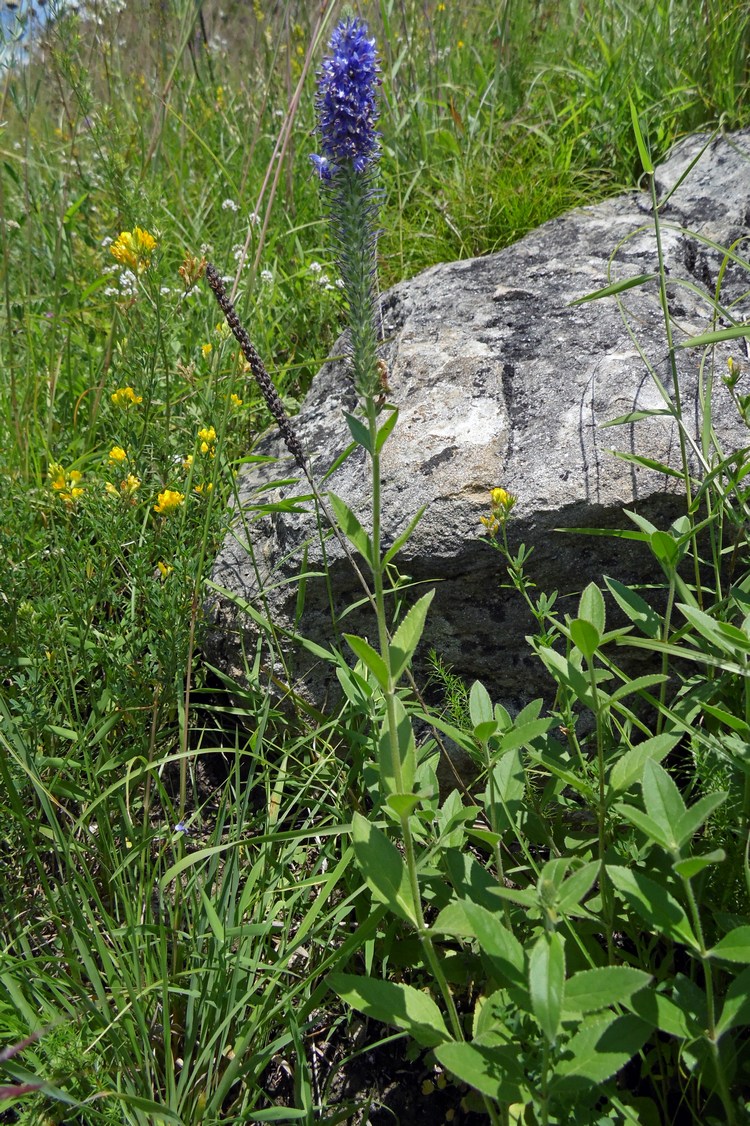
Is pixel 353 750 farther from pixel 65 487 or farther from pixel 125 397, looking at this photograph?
pixel 125 397

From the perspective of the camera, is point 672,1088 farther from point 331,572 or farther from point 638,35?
point 638,35

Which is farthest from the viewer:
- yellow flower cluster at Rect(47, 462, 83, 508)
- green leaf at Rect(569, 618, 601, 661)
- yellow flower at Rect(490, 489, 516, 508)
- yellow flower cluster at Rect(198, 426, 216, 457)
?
yellow flower cluster at Rect(198, 426, 216, 457)

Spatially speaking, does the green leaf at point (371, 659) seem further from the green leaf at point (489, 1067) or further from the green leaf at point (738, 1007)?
the green leaf at point (738, 1007)

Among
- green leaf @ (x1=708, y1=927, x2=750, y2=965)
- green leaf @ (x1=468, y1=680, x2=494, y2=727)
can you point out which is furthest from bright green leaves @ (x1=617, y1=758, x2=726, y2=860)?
green leaf @ (x1=468, y1=680, x2=494, y2=727)

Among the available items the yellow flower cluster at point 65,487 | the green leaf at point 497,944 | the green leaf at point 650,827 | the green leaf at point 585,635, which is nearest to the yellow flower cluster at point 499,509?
the green leaf at point 585,635

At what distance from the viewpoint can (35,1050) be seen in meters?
1.47

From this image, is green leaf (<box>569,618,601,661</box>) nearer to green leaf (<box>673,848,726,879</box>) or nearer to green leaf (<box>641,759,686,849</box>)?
green leaf (<box>641,759,686,849</box>)

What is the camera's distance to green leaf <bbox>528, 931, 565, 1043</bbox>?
99cm

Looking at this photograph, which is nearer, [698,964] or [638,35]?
[698,964]

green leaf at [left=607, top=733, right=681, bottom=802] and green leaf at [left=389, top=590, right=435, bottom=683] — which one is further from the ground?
green leaf at [left=389, top=590, right=435, bottom=683]

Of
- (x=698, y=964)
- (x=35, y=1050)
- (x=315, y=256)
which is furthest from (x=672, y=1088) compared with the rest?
(x=315, y=256)

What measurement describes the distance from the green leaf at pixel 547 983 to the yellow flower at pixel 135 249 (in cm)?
180

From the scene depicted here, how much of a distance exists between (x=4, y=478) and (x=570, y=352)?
5.40ft

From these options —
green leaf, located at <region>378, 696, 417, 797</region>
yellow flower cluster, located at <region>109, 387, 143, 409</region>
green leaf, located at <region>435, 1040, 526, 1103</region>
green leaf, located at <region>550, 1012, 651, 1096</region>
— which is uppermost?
yellow flower cluster, located at <region>109, 387, 143, 409</region>
